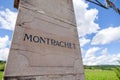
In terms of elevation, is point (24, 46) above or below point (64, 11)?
below

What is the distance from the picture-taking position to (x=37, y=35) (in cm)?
190

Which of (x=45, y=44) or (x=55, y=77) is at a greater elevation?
(x=45, y=44)

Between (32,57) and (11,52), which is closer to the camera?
(11,52)

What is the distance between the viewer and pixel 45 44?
197cm

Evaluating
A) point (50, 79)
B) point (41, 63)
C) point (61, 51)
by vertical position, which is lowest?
point (50, 79)

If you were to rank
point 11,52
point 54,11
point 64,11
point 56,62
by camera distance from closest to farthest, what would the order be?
point 11,52 < point 56,62 < point 54,11 < point 64,11

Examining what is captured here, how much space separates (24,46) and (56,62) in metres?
0.52

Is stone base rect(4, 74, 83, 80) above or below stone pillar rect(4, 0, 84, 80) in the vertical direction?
below

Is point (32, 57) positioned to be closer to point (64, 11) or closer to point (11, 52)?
point (11, 52)

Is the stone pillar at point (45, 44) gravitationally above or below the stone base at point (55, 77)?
above

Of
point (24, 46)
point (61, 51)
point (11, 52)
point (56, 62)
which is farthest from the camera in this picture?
point (61, 51)

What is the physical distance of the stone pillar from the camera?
166 centimetres

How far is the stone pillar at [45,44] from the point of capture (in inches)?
65.2

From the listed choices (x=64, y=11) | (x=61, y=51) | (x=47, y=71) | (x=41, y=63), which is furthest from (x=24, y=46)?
(x=64, y=11)
